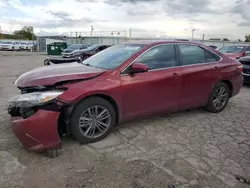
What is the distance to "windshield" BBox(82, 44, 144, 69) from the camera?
155 inches

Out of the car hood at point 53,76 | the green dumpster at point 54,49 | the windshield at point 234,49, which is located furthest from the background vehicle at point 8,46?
the car hood at point 53,76

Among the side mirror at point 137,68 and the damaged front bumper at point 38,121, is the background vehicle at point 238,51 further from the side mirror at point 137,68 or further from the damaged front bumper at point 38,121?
the damaged front bumper at point 38,121

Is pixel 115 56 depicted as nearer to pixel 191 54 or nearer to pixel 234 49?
pixel 191 54

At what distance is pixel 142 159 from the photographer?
3172mm

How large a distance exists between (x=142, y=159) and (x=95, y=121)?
2.99 ft

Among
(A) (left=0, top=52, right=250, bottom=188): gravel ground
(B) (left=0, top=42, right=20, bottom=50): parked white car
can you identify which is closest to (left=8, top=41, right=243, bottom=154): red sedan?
(A) (left=0, top=52, right=250, bottom=188): gravel ground

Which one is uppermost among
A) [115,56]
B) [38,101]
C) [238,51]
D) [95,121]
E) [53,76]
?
[238,51]

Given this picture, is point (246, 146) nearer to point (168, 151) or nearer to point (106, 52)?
point (168, 151)

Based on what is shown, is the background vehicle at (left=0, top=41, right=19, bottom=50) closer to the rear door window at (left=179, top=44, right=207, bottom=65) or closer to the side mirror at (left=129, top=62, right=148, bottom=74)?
the rear door window at (left=179, top=44, right=207, bottom=65)

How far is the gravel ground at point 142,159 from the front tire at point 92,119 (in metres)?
0.14

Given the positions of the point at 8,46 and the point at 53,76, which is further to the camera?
the point at 8,46

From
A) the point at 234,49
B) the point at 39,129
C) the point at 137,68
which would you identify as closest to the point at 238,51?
the point at 234,49

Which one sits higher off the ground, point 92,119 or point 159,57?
point 159,57

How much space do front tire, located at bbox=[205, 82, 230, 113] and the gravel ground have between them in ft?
2.26
